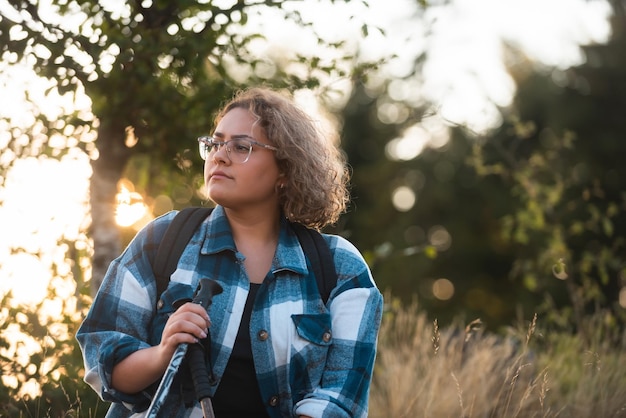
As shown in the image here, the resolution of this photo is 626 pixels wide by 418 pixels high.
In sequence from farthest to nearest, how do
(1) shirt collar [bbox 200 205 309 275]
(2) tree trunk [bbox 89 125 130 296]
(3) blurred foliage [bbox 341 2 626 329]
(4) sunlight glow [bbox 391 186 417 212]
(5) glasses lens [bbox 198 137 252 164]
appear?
(4) sunlight glow [bbox 391 186 417 212] → (3) blurred foliage [bbox 341 2 626 329] → (2) tree trunk [bbox 89 125 130 296] → (5) glasses lens [bbox 198 137 252 164] → (1) shirt collar [bbox 200 205 309 275]

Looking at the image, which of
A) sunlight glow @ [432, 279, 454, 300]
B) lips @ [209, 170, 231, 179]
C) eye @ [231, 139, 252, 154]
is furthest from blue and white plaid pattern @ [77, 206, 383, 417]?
sunlight glow @ [432, 279, 454, 300]

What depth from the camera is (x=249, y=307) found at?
9.31 feet

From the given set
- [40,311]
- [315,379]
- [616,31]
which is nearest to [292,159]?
[315,379]

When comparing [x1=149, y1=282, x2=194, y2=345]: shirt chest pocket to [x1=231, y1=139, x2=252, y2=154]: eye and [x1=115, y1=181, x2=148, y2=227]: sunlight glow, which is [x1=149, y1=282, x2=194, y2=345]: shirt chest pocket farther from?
[x1=115, y1=181, x2=148, y2=227]: sunlight glow

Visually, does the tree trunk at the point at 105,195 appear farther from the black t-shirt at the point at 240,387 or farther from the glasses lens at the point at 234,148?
the black t-shirt at the point at 240,387

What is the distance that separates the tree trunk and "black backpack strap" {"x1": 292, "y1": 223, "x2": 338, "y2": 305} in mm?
1647

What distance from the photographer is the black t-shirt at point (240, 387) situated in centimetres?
275

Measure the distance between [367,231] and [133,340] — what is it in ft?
84.9

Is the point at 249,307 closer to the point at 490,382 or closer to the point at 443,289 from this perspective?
the point at 490,382

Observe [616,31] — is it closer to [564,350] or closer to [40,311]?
[564,350]

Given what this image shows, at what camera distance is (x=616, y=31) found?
2292cm

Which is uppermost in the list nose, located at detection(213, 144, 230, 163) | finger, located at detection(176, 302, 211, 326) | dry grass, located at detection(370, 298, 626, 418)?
nose, located at detection(213, 144, 230, 163)

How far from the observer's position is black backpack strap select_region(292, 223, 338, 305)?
2959mm

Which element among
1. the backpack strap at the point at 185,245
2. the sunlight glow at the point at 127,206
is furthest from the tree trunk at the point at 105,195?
the backpack strap at the point at 185,245
